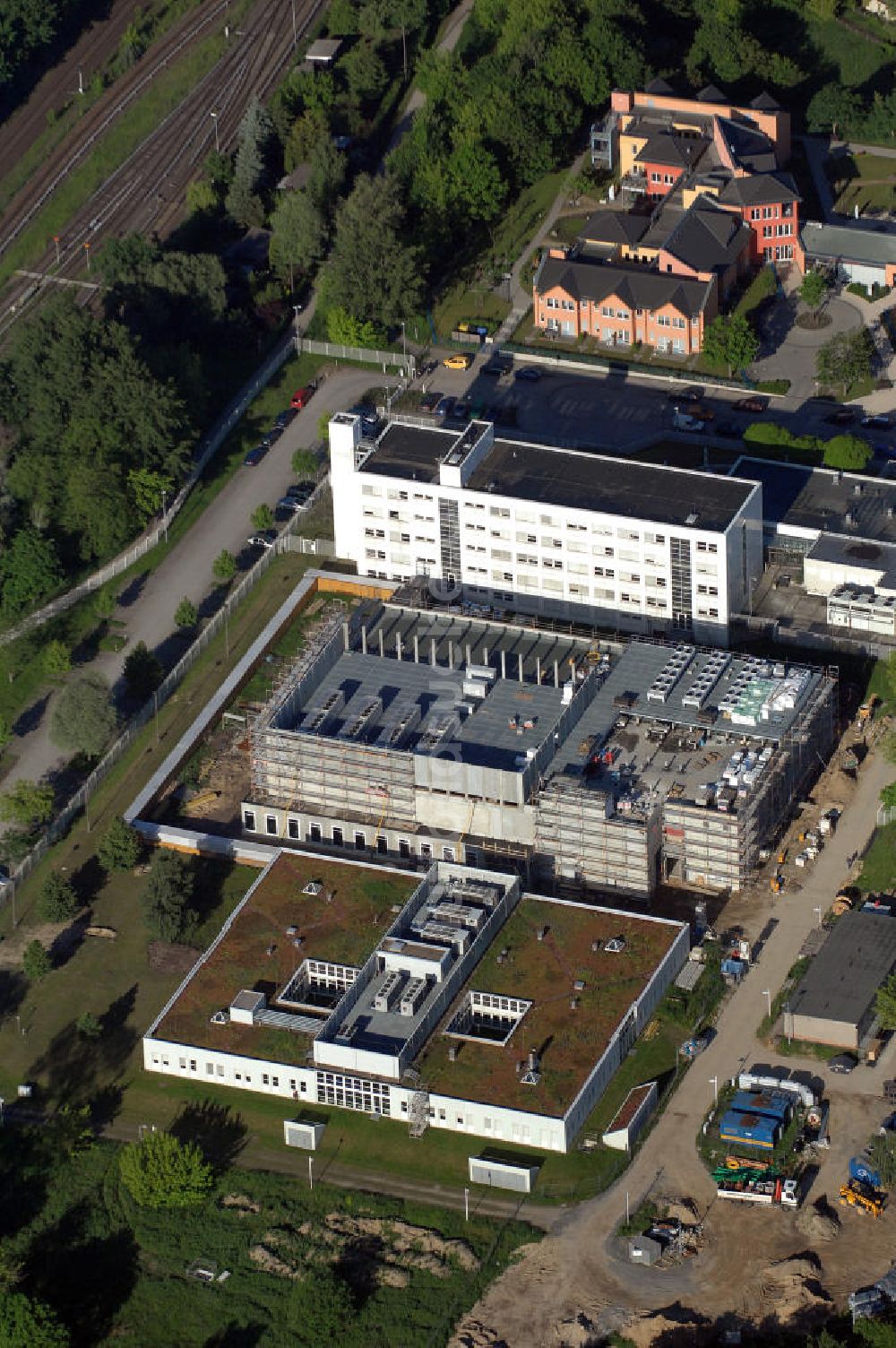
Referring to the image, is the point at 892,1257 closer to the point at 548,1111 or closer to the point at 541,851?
the point at 548,1111

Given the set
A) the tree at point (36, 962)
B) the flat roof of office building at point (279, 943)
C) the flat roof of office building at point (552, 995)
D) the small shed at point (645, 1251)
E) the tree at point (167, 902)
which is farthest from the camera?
the tree at point (167, 902)

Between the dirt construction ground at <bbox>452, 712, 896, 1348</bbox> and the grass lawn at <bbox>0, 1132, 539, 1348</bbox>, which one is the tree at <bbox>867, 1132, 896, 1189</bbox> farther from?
the grass lawn at <bbox>0, 1132, 539, 1348</bbox>

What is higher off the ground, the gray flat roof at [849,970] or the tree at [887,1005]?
the tree at [887,1005]

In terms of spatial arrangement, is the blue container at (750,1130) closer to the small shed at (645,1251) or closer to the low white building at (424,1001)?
the low white building at (424,1001)

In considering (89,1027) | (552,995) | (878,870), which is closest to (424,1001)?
(552,995)

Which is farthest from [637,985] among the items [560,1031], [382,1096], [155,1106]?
[155,1106]

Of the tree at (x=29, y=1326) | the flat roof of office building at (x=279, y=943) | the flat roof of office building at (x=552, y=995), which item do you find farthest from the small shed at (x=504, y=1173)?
the tree at (x=29, y=1326)
